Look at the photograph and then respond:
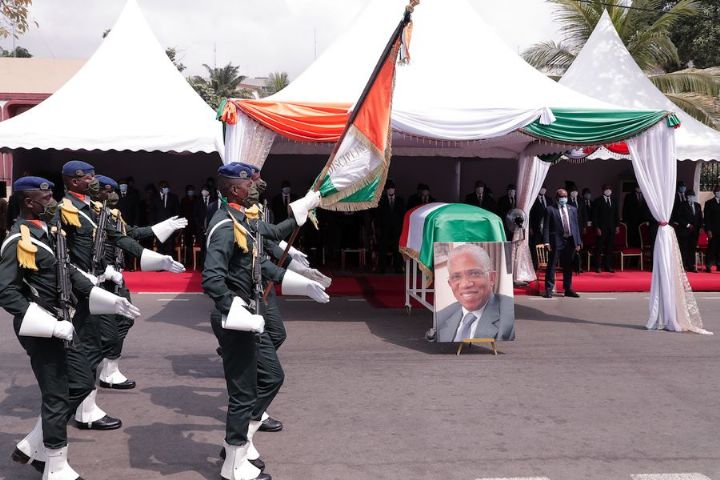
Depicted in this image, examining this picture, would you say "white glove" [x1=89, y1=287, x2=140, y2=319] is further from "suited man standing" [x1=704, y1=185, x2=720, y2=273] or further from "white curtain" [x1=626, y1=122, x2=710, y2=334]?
"suited man standing" [x1=704, y1=185, x2=720, y2=273]

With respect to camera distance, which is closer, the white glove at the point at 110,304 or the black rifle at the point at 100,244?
the white glove at the point at 110,304

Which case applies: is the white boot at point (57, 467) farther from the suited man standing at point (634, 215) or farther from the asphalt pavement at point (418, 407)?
the suited man standing at point (634, 215)

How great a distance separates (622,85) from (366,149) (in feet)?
44.3

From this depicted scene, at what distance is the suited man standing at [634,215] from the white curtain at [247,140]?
1041 centimetres

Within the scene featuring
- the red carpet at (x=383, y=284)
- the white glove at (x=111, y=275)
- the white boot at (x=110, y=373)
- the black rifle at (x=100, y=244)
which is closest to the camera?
the black rifle at (x=100, y=244)

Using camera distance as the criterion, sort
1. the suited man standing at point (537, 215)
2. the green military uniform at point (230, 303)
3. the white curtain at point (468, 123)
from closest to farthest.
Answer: the green military uniform at point (230, 303) → the white curtain at point (468, 123) → the suited man standing at point (537, 215)

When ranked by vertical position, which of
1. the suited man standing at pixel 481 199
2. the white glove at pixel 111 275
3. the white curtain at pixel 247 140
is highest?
the white curtain at pixel 247 140

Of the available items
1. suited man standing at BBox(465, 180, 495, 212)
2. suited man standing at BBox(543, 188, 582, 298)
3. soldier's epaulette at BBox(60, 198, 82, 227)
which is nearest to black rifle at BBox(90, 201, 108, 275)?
soldier's epaulette at BBox(60, 198, 82, 227)

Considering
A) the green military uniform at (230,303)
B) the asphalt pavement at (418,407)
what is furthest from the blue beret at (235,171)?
the asphalt pavement at (418,407)

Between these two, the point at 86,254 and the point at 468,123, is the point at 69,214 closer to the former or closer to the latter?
the point at 86,254

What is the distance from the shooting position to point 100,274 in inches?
243

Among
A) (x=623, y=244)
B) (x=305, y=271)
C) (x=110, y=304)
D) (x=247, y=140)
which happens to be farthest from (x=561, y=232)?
(x=110, y=304)

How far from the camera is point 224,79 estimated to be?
48.7 metres

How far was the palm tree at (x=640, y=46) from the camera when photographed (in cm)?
2188
